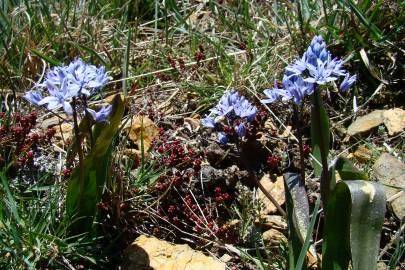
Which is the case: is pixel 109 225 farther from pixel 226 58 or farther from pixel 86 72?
pixel 226 58

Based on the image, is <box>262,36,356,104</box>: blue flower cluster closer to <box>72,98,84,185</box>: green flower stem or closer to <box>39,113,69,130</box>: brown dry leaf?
<box>72,98,84,185</box>: green flower stem

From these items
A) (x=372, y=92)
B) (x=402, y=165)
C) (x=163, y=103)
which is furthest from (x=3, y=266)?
(x=372, y=92)

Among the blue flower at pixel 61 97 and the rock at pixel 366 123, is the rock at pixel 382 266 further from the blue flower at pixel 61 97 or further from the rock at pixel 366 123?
the blue flower at pixel 61 97

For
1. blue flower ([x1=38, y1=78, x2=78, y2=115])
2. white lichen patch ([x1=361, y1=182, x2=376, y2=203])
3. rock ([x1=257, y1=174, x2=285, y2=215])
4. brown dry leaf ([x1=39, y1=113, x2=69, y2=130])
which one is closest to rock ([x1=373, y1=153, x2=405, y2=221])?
rock ([x1=257, y1=174, x2=285, y2=215])

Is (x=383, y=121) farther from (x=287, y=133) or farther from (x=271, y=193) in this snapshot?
(x=271, y=193)

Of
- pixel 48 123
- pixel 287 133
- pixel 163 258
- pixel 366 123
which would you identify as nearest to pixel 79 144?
pixel 163 258

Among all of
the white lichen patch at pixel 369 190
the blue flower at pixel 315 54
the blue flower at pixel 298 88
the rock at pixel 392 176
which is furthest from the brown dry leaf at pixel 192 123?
the white lichen patch at pixel 369 190
